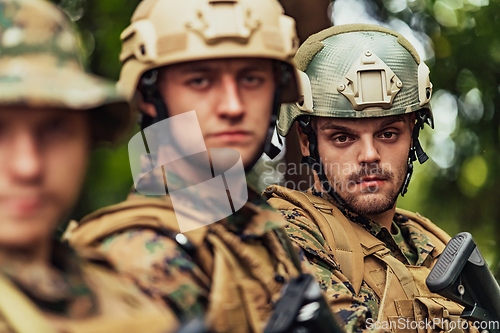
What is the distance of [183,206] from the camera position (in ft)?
6.38

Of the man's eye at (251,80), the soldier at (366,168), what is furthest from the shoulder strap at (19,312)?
the soldier at (366,168)

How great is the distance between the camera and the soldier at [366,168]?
3.33 m

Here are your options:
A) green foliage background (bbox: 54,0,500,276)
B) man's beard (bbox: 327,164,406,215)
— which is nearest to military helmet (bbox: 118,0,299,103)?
man's beard (bbox: 327,164,406,215)

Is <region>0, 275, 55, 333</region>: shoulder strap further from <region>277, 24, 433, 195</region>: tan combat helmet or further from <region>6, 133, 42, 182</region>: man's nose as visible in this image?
<region>277, 24, 433, 195</region>: tan combat helmet

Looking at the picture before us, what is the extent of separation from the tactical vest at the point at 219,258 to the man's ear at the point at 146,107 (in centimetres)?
31

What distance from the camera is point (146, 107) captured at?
2061 mm

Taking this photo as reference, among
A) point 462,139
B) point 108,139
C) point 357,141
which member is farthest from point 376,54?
point 462,139

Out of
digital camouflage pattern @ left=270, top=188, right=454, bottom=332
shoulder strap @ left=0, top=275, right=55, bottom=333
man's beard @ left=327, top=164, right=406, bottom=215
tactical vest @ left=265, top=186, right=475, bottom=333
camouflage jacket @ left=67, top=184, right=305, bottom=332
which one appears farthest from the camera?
man's beard @ left=327, top=164, right=406, bottom=215

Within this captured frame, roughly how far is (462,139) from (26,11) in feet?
21.9

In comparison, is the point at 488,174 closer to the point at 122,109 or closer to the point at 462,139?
the point at 462,139

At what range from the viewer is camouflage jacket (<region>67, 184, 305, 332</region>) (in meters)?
1.69

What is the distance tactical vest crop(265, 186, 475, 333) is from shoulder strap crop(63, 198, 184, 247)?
1576 millimetres

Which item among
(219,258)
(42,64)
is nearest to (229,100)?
(219,258)

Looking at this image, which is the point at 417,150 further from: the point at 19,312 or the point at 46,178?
the point at 19,312
